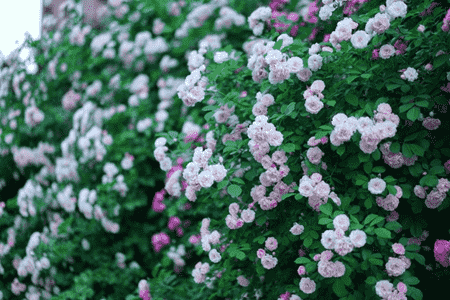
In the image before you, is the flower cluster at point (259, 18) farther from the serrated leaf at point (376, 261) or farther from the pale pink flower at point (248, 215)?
the serrated leaf at point (376, 261)

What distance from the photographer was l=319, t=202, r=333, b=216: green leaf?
162cm

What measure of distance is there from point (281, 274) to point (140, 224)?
195 centimetres

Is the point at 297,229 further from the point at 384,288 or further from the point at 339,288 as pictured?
the point at 384,288

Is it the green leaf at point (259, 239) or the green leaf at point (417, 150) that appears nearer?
the green leaf at point (417, 150)

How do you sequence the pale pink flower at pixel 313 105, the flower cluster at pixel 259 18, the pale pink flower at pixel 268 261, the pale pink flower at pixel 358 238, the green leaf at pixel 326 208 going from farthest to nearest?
the flower cluster at pixel 259 18
the pale pink flower at pixel 268 261
the pale pink flower at pixel 313 105
the green leaf at pixel 326 208
the pale pink flower at pixel 358 238

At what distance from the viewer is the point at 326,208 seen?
1637mm

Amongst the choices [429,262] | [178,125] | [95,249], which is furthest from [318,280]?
[95,249]

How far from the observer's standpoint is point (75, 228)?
141 inches

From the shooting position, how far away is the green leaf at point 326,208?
1.62 meters

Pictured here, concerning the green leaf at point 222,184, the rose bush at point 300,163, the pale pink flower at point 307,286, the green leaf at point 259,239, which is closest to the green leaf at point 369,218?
the rose bush at point 300,163

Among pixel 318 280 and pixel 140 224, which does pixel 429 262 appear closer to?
pixel 318 280

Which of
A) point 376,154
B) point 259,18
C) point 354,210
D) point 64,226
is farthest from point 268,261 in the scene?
point 64,226

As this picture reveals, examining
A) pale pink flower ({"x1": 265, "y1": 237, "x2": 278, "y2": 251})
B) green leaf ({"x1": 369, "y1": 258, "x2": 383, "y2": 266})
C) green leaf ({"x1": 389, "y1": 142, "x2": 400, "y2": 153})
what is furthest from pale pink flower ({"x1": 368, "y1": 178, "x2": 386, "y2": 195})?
pale pink flower ({"x1": 265, "y1": 237, "x2": 278, "y2": 251})

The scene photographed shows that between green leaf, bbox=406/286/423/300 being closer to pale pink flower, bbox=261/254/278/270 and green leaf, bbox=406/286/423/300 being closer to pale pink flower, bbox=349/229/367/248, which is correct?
pale pink flower, bbox=349/229/367/248
